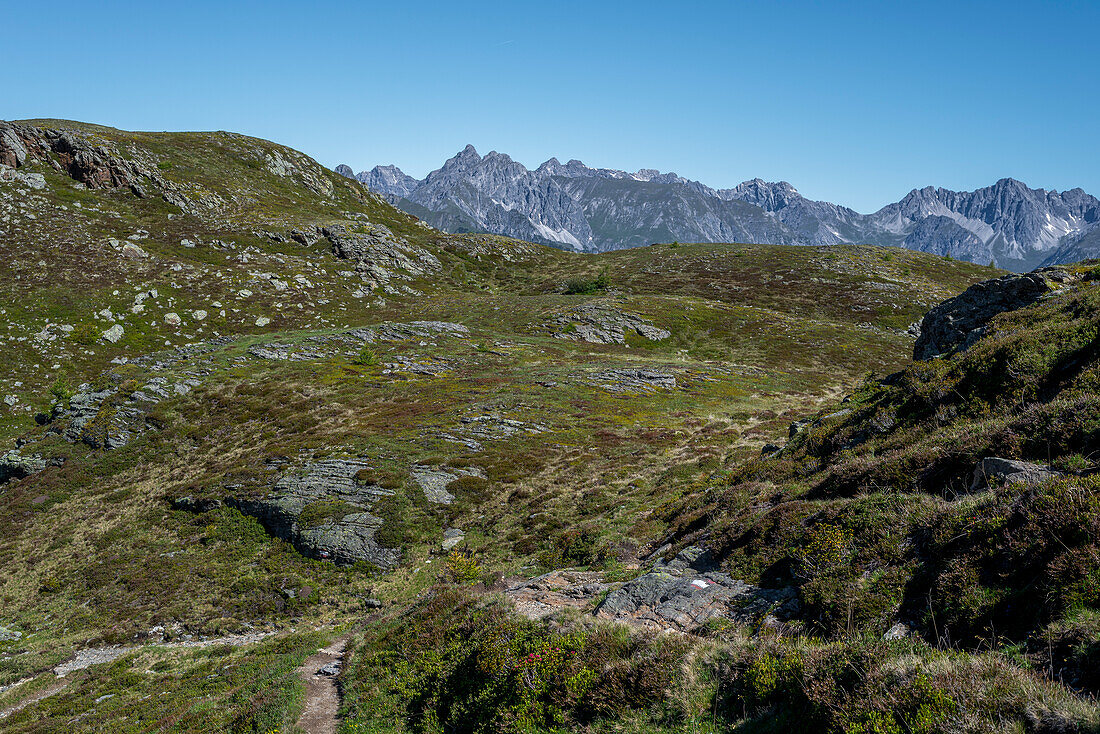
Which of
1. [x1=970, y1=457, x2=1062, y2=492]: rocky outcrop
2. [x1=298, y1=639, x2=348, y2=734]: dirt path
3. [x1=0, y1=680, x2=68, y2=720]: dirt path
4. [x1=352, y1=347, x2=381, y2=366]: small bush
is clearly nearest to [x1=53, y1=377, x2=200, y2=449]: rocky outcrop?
[x1=352, y1=347, x2=381, y2=366]: small bush

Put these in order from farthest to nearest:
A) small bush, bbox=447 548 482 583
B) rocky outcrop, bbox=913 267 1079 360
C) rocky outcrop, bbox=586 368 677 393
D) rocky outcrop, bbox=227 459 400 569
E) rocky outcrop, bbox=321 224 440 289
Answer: rocky outcrop, bbox=321 224 440 289
rocky outcrop, bbox=586 368 677 393
rocky outcrop, bbox=913 267 1079 360
rocky outcrop, bbox=227 459 400 569
small bush, bbox=447 548 482 583

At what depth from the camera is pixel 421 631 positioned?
1591cm

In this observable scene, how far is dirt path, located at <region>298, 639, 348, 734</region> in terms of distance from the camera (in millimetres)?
13516

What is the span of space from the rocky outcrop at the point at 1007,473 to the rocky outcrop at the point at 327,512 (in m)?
27.5

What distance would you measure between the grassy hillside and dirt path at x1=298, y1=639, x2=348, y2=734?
1.83 feet

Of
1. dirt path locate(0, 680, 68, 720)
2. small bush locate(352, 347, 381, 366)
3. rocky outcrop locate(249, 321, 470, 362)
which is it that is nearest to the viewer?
dirt path locate(0, 680, 68, 720)

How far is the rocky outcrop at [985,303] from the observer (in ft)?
107

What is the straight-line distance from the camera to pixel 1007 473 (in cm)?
1079

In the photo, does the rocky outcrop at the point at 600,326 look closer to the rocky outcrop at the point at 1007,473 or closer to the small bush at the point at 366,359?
the small bush at the point at 366,359

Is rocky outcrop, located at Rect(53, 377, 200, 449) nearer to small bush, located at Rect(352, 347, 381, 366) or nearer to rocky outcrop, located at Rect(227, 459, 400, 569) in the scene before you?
small bush, located at Rect(352, 347, 381, 366)

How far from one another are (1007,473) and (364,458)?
37.7m

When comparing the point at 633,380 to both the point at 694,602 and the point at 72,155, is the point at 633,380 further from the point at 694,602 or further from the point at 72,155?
the point at 72,155

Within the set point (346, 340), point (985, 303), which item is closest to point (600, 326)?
point (346, 340)

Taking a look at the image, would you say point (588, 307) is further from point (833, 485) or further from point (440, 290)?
point (833, 485)
